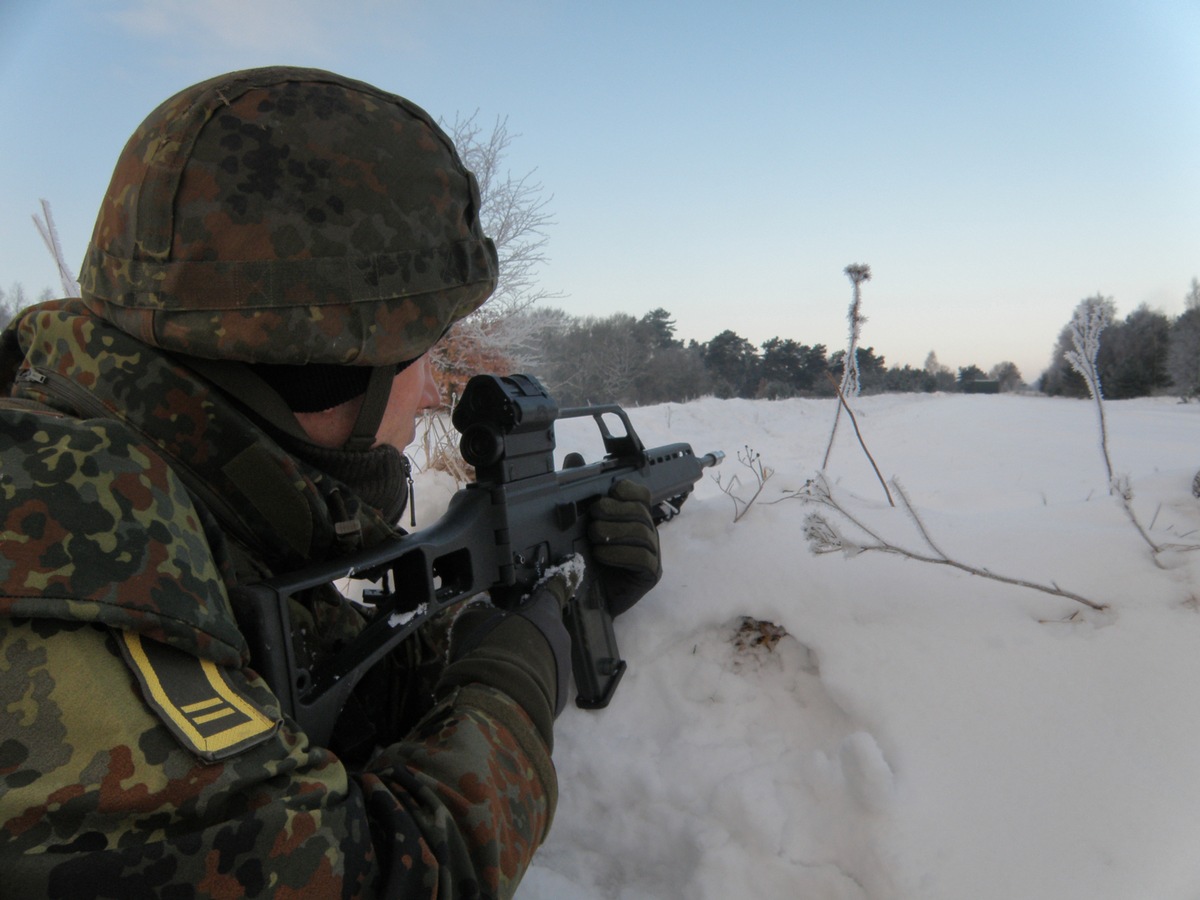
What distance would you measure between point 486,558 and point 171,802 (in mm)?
1038

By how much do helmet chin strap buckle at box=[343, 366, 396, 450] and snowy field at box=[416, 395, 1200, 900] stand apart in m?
1.20

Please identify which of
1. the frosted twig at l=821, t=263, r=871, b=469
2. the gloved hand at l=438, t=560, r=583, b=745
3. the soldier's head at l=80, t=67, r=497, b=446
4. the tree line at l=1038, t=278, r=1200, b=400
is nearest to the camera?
the soldier's head at l=80, t=67, r=497, b=446

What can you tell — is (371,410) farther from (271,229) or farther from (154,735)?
(154,735)

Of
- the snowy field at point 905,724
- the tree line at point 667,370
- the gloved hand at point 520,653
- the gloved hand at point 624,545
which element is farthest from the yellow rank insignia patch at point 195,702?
the tree line at point 667,370

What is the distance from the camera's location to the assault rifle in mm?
1205

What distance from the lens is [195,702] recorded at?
0.90 m

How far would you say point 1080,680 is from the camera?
5.98 ft

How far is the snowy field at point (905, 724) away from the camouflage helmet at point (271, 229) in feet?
4.49

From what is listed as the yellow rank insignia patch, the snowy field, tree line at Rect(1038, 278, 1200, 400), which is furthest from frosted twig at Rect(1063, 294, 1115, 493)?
tree line at Rect(1038, 278, 1200, 400)

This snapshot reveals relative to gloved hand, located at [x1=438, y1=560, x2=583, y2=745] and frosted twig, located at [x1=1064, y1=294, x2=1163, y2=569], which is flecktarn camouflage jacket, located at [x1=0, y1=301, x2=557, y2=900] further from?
frosted twig, located at [x1=1064, y1=294, x2=1163, y2=569]

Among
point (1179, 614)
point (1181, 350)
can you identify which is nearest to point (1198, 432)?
point (1179, 614)

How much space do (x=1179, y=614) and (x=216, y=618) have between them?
2176 millimetres

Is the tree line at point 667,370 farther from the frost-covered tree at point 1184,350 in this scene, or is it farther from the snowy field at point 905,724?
the snowy field at point 905,724

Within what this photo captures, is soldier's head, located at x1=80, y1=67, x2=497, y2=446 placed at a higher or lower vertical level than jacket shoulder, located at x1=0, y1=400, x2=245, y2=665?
higher
